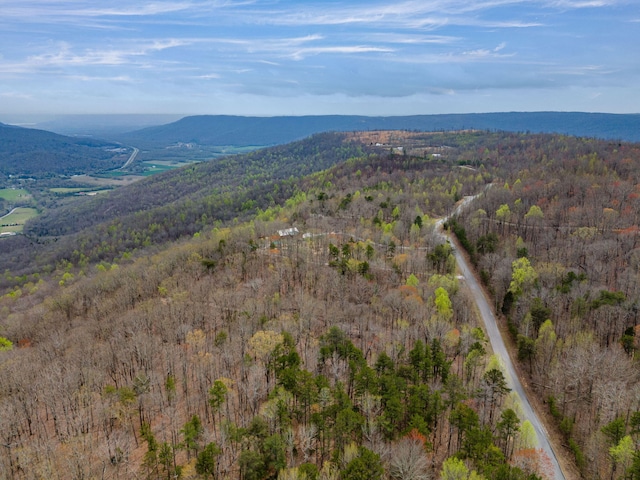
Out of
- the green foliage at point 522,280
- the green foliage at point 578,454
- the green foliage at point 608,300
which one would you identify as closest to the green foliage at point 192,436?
the green foliage at point 578,454

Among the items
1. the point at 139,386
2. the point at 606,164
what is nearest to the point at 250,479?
the point at 139,386

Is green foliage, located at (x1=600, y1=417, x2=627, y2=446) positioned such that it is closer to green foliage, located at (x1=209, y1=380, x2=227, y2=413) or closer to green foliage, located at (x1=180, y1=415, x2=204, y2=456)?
green foliage, located at (x1=209, y1=380, x2=227, y2=413)

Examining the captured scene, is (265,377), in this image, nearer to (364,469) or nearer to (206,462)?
(206,462)

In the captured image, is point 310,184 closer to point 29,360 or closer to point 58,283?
point 58,283

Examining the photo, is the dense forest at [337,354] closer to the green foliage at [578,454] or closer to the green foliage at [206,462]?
the green foliage at [206,462]

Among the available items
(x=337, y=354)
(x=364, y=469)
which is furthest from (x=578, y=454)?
(x=337, y=354)

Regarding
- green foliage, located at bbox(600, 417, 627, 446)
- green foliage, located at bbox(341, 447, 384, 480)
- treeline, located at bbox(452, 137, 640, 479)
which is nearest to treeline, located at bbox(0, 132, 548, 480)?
green foliage, located at bbox(341, 447, 384, 480)
